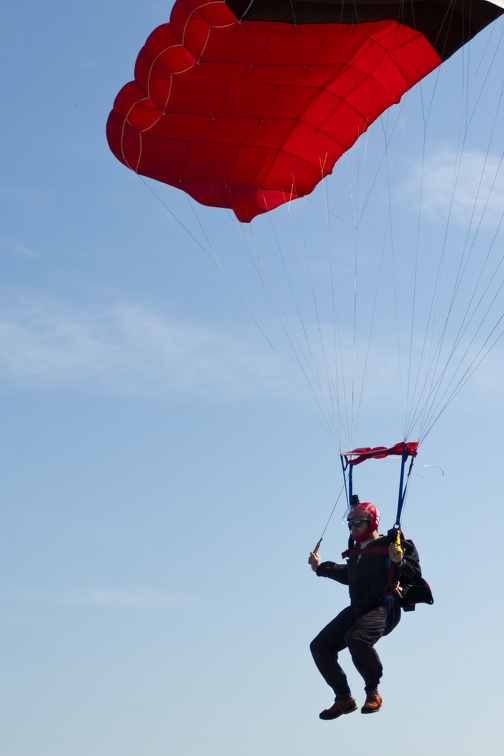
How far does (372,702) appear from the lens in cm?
1235

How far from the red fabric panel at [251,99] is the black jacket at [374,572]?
4.82 meters

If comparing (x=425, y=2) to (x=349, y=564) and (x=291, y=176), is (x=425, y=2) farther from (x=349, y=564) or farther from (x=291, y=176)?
(x=349, y=564)

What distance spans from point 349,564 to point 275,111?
5214 mm

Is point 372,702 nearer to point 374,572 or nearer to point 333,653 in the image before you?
point 333,653

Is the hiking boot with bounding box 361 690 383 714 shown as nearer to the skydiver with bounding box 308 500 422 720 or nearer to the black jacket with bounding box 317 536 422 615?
the skydiver with bounding box 308 500 422 720

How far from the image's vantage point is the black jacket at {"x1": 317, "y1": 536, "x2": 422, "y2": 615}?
41.3ft

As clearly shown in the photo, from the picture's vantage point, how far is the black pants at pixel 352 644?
1243 centimetres

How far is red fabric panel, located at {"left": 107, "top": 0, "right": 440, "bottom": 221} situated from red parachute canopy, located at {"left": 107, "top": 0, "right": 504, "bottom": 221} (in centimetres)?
1

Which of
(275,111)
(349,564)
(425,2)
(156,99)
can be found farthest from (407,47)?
(349,564)

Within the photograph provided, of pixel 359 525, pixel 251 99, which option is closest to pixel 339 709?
pixel 359 525

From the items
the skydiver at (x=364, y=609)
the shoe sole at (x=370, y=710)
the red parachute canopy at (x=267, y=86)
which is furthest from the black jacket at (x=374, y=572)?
the red parachute canopy at (x=267, y=86)

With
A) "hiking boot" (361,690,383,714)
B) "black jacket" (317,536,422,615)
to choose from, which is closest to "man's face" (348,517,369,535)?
"black jacket" (317,536,422,615)

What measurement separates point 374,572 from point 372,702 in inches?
Answer: 47.9

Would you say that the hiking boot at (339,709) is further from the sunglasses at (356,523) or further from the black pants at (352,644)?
the sunglasses at (356,523)
